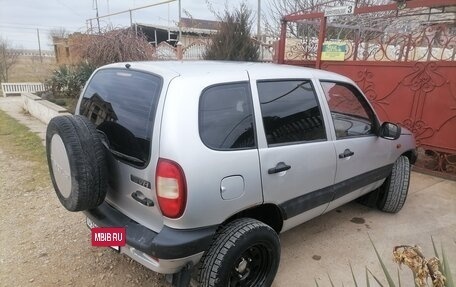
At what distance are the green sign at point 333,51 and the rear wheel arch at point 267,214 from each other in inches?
164

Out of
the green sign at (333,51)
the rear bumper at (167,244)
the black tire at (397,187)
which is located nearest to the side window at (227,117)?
the rear bumper at (167,244)

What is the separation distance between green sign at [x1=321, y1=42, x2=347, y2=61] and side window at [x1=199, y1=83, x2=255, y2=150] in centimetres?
414

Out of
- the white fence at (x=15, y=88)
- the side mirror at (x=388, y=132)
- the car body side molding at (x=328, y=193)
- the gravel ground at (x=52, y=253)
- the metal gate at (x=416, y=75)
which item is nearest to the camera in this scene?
the car body side molding at (x=328, y=193)

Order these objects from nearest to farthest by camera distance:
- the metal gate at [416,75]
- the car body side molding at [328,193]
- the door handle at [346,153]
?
the car body side molding at [328,193], the door handle at [346,153], the metal gate at [416,75]

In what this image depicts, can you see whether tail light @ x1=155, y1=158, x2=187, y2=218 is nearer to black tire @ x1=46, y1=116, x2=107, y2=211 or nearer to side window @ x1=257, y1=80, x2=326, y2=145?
black tire @ x1=46, y1=116, x2=107, y2=211

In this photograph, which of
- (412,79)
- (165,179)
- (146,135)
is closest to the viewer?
(165,179)

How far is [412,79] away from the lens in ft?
16.8

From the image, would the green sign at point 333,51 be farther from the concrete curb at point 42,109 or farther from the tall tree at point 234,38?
the concrete curb at point 42,109

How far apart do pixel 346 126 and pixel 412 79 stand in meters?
2.73

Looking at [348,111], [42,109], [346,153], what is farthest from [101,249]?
[42,109]

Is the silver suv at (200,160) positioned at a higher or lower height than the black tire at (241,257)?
higher

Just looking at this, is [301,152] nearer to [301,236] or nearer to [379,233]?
[301,236]

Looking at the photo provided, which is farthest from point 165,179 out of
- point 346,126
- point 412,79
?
point 412,79

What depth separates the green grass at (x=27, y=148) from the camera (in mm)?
4948
